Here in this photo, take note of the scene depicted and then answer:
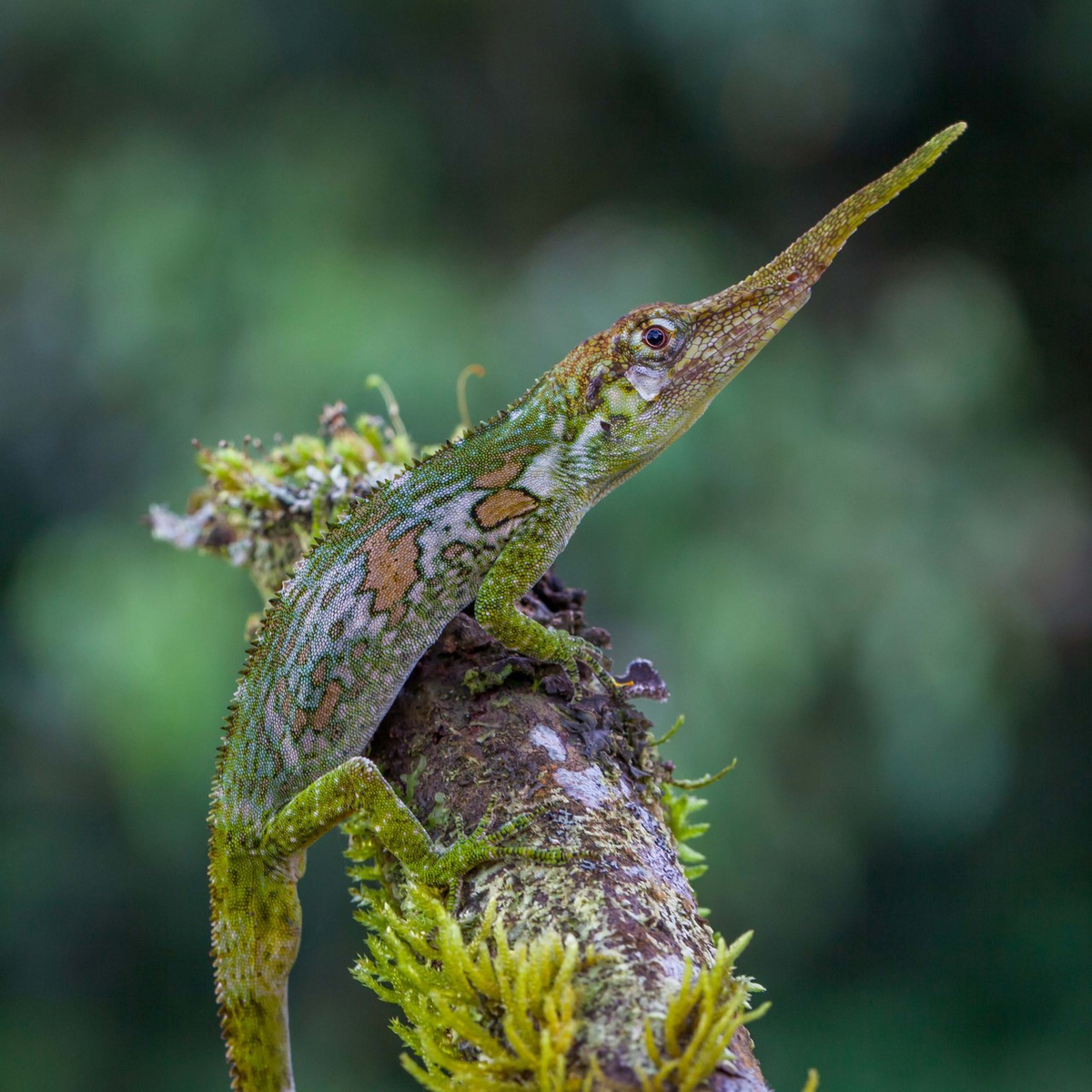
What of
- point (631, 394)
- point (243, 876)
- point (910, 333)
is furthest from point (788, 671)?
point (243, 876)

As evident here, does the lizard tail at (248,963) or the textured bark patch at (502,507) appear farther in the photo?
the textured bark patch at (502,507)

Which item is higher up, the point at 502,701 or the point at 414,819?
the point at 502,701

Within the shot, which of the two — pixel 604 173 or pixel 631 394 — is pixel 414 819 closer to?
pixel 631 394

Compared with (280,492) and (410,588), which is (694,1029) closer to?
(410,588)

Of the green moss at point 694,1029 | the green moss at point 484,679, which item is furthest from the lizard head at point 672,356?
the green moss at point 694,1029

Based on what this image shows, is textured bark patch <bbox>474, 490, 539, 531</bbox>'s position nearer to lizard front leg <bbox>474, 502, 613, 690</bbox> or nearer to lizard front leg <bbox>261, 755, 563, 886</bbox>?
lizard front leg <bbox>474, 502, 613, 690</bbox>

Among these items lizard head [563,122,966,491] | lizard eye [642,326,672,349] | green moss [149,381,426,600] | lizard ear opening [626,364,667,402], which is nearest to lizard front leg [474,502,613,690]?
lizard head [563,122,966,491]

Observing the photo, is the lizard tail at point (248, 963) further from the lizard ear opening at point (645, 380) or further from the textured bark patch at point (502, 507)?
the lizard ear opening at point (645, 380)
